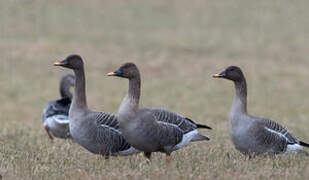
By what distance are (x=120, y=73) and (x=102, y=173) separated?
208 centimetres

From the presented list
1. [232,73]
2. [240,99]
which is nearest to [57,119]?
[232,73]

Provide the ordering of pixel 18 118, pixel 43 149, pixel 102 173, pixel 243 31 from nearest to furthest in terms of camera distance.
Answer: pixel 102 173, pixel 43 149, pixel 18 118, pixel 243 31

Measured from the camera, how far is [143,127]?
9.45m

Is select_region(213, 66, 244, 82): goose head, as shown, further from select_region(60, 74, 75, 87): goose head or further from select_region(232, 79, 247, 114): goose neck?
select_region(60, 74, 75, 87): goose head

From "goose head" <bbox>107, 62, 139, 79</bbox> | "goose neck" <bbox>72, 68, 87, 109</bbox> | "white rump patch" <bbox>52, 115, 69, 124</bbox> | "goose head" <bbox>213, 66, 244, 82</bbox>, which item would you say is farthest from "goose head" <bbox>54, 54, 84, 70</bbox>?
"white rump patch" <bbox>52, 115, 69, 124</bbox>

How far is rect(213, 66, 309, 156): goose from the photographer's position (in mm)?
9977

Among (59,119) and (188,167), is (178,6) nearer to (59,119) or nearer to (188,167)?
(59,119)

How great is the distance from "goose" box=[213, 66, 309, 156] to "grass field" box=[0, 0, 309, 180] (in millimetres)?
337

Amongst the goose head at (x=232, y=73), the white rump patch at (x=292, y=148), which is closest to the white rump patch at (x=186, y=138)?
the goose head at (x=232, y=73)

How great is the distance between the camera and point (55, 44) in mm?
33156

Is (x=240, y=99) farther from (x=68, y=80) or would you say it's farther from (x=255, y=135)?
(x=68, y=80)

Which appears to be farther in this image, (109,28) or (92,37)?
(109,28)

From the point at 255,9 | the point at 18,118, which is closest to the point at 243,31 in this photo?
the point at 255,9

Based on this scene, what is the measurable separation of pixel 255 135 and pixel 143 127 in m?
1.72
